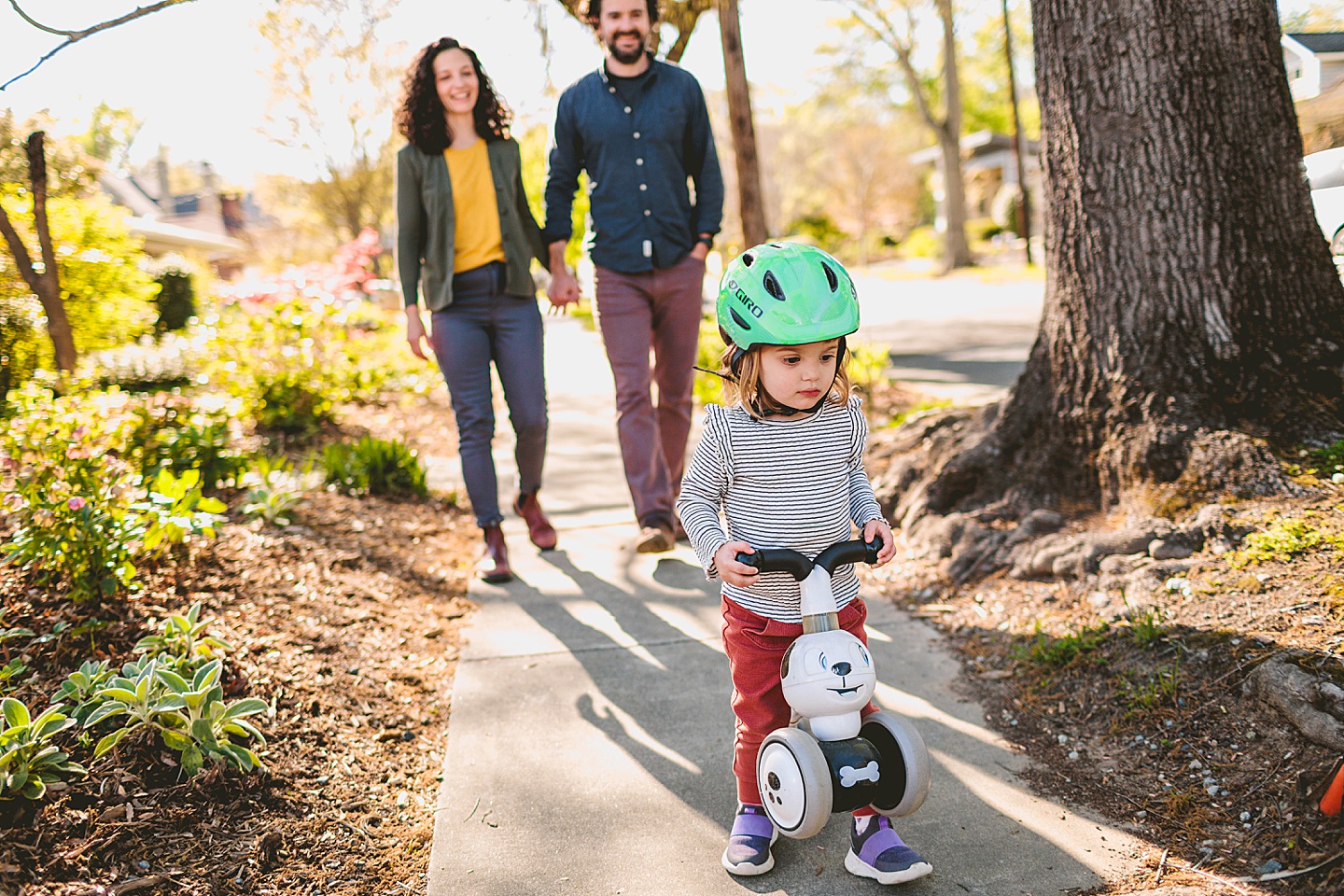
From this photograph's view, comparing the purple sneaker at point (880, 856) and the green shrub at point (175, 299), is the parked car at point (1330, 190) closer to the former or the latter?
the purple sneaker at point (880, 856)

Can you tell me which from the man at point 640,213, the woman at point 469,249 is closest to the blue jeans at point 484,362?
the woman at point 469,249

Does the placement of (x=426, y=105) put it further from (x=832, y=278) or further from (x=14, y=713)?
(x=14, y=713)

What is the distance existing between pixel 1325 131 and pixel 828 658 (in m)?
3.78

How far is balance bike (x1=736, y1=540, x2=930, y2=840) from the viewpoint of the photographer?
7.08 ft

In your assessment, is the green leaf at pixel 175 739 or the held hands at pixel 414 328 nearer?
the green leaf at pixel 175 739

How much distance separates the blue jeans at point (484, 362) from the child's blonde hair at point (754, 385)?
2093 mm

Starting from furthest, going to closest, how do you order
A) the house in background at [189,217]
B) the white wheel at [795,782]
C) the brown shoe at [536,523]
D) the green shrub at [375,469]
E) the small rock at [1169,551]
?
the house in background at [189,217] < the green shrub at [375,469] < the brown shoe at [536,523] < the small rock at [1169,551] < the white wheel at [795,782]

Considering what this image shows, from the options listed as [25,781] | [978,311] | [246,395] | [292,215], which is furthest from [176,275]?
[292,215]

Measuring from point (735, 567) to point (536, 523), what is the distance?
2.75 m

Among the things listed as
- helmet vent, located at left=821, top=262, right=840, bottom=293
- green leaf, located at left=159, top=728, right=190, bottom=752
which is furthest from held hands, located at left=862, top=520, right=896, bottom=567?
green leaf, located at left=159, top=728, right=190, bottom=752

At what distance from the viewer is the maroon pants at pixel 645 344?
4.52 meters

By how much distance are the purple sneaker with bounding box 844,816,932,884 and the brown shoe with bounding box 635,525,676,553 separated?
2.18 meters

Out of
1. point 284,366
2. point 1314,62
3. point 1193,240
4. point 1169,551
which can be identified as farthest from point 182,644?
point 1314,62

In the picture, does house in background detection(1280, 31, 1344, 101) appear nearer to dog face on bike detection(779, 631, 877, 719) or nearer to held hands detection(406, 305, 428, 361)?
dog face on bike detection(779, 631, 877, 719)
